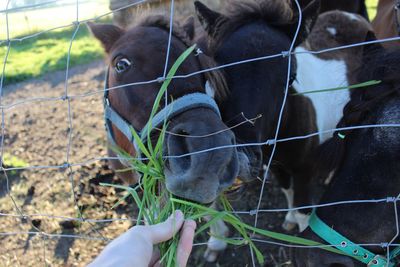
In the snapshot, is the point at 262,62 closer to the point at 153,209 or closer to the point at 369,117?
the point at 369,117

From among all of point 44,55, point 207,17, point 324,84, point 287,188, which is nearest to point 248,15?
point 207,17

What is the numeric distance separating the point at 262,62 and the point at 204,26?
0.49 metres

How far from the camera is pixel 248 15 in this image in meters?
2.49

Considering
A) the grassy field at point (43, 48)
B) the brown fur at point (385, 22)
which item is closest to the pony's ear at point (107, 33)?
the brown fur at point (385, 22)

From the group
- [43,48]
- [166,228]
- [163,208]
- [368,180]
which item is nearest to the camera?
[166,228]

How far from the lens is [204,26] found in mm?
2508

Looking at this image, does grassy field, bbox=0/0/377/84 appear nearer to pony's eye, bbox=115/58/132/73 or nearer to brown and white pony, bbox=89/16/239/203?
brown and white pony, bbox=89/16/239/203

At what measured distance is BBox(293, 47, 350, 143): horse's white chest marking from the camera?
3066 mm

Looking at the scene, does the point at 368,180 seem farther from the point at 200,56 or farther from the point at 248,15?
the point at 248,15

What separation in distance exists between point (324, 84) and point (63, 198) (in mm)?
2652

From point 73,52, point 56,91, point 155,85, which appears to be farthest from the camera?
point 73,52

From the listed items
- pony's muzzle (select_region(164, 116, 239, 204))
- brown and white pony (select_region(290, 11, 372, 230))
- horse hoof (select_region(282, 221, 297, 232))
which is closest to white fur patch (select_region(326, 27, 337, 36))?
brown and white pony (select_region(290, 11, 372, 230))

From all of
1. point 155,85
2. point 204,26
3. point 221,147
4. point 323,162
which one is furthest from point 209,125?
point 204,26

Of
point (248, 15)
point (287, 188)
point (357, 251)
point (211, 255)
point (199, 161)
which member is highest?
point (248, 15)
